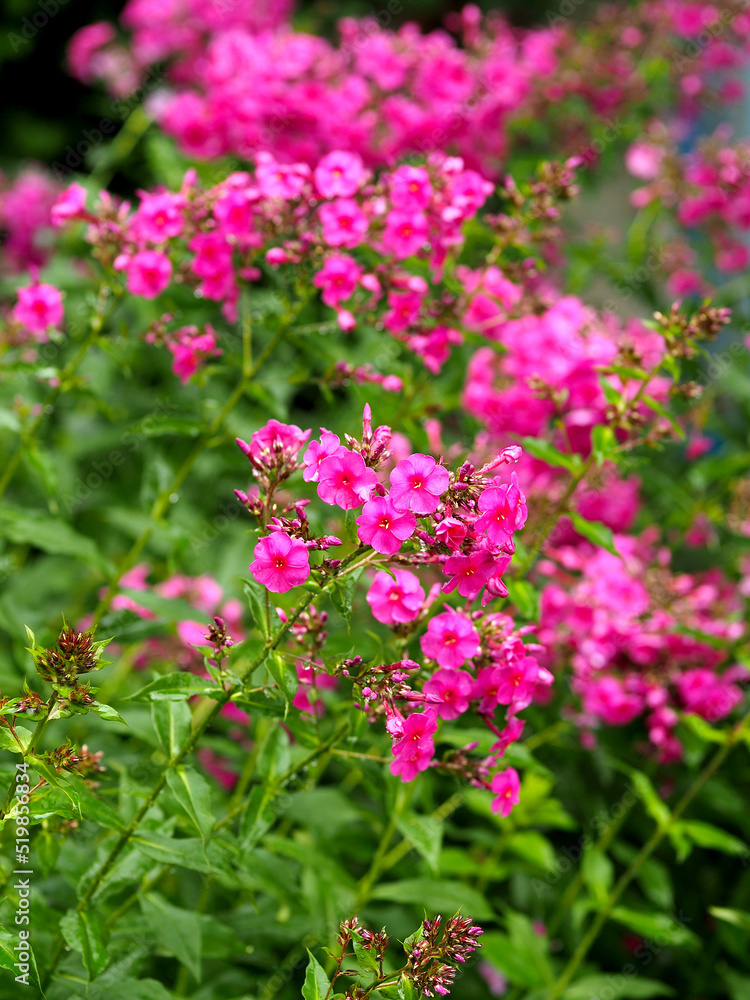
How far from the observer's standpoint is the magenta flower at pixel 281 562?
1.51 metres

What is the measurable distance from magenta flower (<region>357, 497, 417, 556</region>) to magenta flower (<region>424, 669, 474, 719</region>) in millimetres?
303

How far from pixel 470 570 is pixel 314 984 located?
70 cm

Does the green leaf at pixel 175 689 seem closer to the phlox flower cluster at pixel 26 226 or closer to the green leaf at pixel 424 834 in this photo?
the green leaf at pixel 424 834

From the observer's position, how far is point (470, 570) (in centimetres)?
158

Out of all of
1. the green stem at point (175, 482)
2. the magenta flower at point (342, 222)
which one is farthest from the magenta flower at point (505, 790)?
the magenta flower at point (342, 222)

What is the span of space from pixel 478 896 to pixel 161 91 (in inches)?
163

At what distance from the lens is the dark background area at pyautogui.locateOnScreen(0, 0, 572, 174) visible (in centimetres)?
689

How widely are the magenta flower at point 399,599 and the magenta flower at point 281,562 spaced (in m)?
0.20

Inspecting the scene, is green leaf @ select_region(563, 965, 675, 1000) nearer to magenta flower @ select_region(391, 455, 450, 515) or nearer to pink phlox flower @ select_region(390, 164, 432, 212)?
magenta flower @ select_region(391, 455, 450, 515)

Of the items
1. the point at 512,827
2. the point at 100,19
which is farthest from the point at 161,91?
the point at 512,827

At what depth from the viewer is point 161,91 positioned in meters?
4.82

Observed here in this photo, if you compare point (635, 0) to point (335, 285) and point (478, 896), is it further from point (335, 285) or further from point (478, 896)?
point (478, 896)

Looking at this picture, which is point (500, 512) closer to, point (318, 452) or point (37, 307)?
point (318, 452)

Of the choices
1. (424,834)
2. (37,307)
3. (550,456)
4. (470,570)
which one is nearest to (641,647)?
(550,456)
